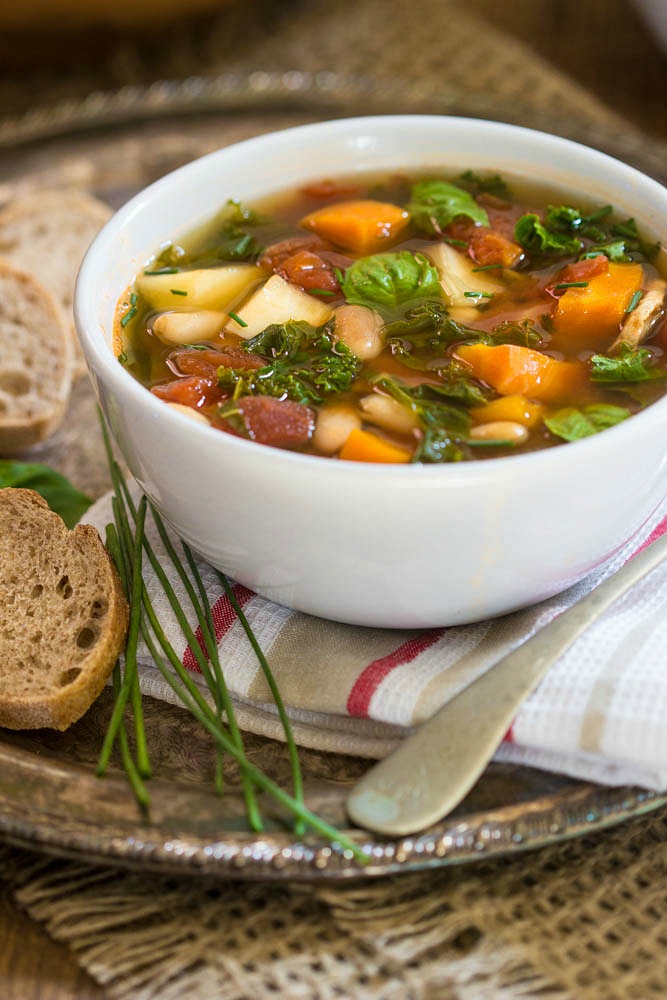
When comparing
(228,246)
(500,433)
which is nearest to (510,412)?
(500,433)

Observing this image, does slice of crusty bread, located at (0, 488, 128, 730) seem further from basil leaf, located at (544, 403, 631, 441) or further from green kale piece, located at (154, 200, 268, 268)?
basil leaf, located at (544, 403, 631, 441)

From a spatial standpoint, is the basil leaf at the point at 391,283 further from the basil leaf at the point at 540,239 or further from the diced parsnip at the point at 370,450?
the diced parsnip at the point at 370,450

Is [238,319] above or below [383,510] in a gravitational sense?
below

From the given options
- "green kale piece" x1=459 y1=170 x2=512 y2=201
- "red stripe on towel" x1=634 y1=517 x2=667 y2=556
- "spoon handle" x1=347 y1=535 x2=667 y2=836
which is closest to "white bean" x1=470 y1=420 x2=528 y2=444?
"spoon handle" x1=347 y1=535 x2=667 y2=836

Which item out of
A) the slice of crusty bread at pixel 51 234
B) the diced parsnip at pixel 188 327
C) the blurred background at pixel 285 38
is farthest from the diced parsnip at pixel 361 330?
the blurred background at pixel 285 38

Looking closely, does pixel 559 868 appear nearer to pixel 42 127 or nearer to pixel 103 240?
pixel 103 240

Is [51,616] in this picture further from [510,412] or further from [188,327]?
[510,412]

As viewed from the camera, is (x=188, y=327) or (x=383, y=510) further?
(x=188, y=327)
